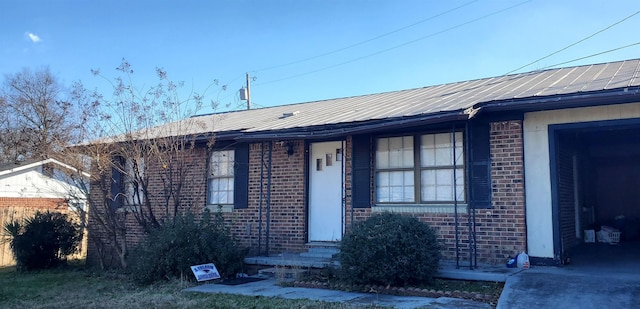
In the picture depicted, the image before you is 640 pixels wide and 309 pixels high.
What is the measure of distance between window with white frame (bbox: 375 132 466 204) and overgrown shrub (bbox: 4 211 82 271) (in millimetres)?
7836

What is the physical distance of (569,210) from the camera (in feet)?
35.2

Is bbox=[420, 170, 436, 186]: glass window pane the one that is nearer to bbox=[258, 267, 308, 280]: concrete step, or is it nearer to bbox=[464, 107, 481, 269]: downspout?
bbox=[464, 107, 481, 269]: downspout

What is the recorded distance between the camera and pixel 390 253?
751 cm

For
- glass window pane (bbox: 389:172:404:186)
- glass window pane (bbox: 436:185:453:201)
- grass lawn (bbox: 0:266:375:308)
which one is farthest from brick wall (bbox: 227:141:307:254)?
glass window pane (bbox: 436:185:453:201)

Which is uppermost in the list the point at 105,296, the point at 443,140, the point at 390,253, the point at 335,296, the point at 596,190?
the point at 443,140

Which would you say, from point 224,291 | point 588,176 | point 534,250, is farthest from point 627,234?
point 224,291

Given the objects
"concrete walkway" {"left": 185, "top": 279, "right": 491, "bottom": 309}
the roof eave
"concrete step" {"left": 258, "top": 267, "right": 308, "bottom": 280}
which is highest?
the roof eave

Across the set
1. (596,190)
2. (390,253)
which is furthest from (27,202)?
(596,190)

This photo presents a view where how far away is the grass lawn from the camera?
7.20 metres

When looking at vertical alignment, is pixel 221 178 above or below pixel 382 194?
above

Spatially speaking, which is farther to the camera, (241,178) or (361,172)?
(241,178)

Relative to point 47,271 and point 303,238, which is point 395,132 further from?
point 47,271

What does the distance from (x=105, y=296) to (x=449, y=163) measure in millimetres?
6105

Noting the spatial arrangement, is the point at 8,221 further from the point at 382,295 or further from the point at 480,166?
the point at 480,166
